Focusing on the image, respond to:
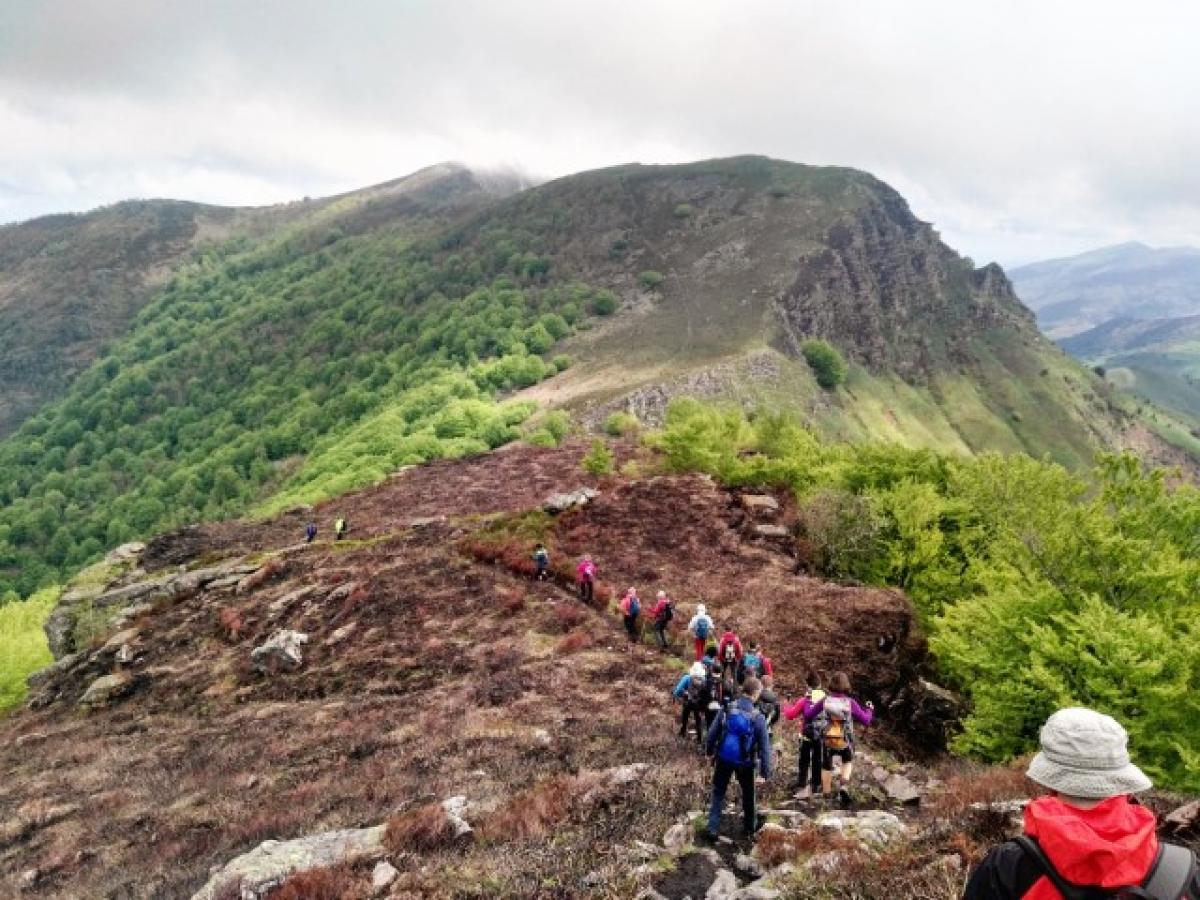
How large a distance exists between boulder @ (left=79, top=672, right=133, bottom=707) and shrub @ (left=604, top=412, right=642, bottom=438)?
65.7 meters

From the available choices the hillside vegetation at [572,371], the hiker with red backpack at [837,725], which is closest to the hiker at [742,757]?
the hiker with red backpack at [837,725]

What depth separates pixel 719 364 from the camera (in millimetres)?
114312

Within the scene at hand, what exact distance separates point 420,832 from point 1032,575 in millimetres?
20295

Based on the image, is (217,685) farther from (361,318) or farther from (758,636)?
(361,318)

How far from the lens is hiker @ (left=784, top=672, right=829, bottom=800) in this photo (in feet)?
45.9

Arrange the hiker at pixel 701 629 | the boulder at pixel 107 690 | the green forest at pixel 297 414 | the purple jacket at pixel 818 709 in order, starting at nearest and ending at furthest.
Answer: the purple jacket at pixel 818 709 → the hiker at pixel 701 629 → the boulder at pixel 107 690 → the green forest at pixel 297 414

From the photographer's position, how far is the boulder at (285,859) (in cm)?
1152

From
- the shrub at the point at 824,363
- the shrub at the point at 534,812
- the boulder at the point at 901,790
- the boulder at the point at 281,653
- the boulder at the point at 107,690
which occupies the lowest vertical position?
the boulder at the point at 107,690

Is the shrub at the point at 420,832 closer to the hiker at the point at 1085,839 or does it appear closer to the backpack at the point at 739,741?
the backpack at the point at 739,741

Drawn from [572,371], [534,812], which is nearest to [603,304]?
[572,371]

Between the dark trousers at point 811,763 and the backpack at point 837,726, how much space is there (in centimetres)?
43

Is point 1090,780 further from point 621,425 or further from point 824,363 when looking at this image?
point 824,363

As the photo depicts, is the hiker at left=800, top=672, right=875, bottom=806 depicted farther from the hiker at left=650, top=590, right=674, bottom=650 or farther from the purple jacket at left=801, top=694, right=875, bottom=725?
the hiker at left=650, top=590, right=674, bottom=650

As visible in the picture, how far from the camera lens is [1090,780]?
421 cm
